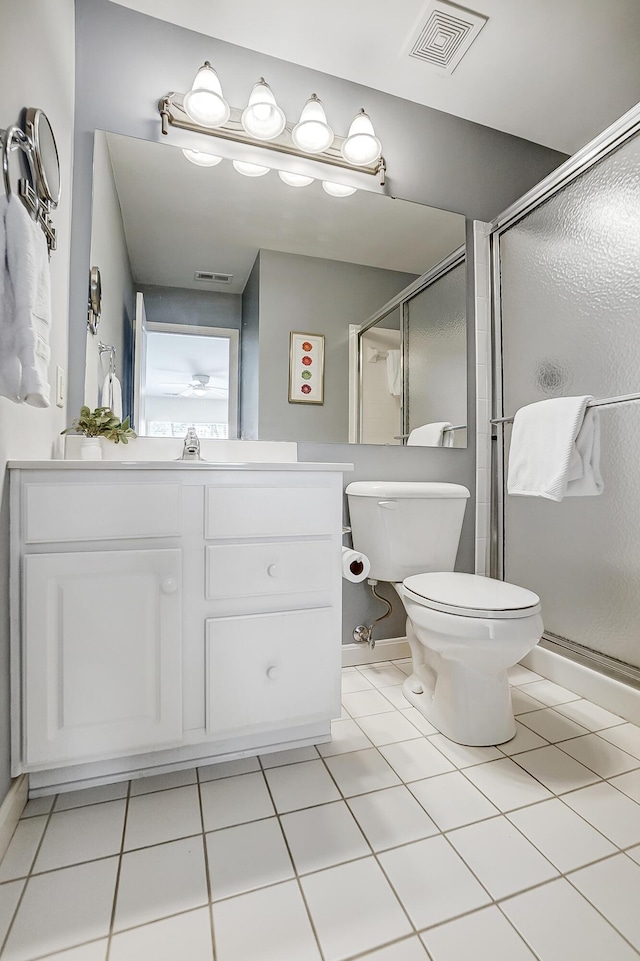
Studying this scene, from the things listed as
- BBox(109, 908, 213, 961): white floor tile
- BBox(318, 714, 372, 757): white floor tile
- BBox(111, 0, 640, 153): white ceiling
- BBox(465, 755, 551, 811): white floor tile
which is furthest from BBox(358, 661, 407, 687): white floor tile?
BBox(111, 0, 640, 153): white ceiling

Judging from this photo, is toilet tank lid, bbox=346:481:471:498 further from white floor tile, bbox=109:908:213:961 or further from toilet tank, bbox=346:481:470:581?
white floor tile, bbox=109:908:213:961

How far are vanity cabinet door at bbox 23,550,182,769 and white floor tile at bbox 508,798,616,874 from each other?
0.81 m

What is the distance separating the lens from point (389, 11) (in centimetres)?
158

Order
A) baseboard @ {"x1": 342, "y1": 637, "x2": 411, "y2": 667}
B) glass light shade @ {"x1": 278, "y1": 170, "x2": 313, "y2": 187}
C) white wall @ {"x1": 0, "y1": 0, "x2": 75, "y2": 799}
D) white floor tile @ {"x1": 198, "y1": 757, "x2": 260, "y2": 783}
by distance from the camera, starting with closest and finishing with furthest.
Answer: white wall @ {"x1": 0, "y1": 0, "x2": 75, "y2": 799}, white floor tile @ {"x1": 198, "y1": 757, "x2": 260, "y2": 783}, glass light shade @ {"x1": 278, "y1": 170, "x2": 313, "y2": 187}, baseboard @ {"x1": 342, "y1": 637, "x2": 411, "y2": 667}

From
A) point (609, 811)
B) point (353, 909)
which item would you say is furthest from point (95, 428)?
point (609, 811)

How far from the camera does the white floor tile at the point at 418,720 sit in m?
1.39

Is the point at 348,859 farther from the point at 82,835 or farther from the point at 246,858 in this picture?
the point at 82,835

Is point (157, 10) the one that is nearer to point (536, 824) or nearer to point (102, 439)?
point (102, 439)

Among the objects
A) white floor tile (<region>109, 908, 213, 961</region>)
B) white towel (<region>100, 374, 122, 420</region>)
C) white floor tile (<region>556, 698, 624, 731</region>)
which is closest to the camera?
white floor tile (<region>109, 908, 213, 961</region>)

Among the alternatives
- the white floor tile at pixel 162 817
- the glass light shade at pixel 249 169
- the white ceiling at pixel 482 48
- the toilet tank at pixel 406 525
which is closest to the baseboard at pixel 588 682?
the toilet tank at pixel 406 525

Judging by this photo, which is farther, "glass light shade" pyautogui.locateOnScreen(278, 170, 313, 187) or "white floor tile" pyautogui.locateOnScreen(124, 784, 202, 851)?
"glass light shade" pyautogui.locateOnScreen(278, 170, 313, 187)

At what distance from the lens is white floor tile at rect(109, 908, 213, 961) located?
740mm

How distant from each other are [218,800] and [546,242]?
7.07 ft

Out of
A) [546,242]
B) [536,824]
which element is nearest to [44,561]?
[536,824]
